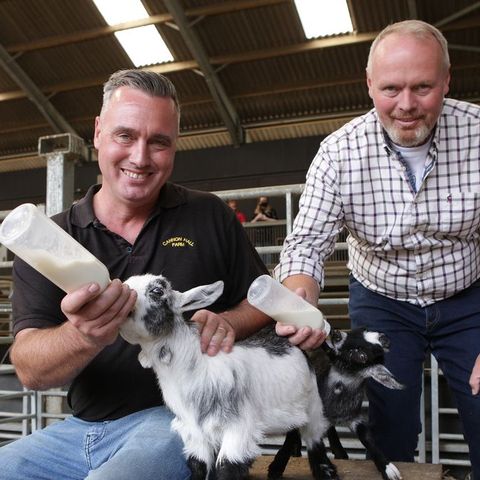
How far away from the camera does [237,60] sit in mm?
9547

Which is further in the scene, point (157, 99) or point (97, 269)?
point (157, 99)

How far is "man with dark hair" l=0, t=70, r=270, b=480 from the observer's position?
1.71 metres

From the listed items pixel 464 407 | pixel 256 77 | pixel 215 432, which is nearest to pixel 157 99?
pixel 215 432

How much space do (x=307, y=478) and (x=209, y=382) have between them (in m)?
0.59

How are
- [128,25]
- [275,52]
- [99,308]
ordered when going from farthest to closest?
[275,52]
[128,25]
[99,308]

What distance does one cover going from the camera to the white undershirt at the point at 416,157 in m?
2.27

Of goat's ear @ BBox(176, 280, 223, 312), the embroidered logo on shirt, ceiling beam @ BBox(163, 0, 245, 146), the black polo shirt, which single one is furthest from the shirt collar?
ceiling beam @ BBox(163, 0, 245, 146)

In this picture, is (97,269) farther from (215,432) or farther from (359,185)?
(359,185)

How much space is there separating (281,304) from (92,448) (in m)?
0.76

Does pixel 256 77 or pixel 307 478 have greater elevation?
pixel 256 77

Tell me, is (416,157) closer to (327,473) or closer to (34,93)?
(327,473)

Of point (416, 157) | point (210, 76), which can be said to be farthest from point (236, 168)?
point (416, 157)

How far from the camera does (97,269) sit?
132cm

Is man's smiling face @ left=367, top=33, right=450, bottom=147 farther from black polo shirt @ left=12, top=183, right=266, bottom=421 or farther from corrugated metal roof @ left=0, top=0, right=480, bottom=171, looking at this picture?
corrugated metal roof @ left=0, top=0, right=480, bottom=171
